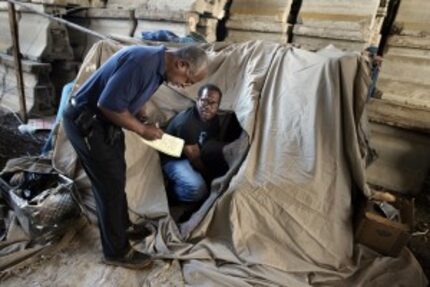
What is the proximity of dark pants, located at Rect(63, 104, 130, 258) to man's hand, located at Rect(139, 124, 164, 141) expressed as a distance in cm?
14

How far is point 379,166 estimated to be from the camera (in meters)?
3.16

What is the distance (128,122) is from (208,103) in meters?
0.79

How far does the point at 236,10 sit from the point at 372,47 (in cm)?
141

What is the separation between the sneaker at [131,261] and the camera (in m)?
1.80

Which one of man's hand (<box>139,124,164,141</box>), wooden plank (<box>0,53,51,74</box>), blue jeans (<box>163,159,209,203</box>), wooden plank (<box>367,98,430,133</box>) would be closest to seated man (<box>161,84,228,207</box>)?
blue jeans (<box>163,159,209,203</box>)

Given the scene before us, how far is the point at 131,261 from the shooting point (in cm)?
181

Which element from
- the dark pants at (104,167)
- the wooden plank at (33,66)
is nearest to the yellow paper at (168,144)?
the dark pants at (104,167)

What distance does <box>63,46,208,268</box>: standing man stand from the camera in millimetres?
1425

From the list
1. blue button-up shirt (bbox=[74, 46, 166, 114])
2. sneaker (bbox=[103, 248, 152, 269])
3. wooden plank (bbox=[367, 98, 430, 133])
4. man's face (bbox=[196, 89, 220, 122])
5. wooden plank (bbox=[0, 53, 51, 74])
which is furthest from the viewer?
wooden plank (bbox=[0, 53, 51, 74])

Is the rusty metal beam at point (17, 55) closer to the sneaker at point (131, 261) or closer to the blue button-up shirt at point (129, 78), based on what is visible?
the blue button-up shirt at point (129, 78)

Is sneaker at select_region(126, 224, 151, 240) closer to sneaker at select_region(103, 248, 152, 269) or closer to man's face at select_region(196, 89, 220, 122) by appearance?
sneaker at select_region(103, 248, 152, 269)

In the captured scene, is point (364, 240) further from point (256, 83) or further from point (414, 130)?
point (414, 130)

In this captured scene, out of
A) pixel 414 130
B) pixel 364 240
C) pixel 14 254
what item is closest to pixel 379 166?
pixel 414 130

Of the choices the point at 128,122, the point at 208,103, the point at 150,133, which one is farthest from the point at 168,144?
the point at 208,103
